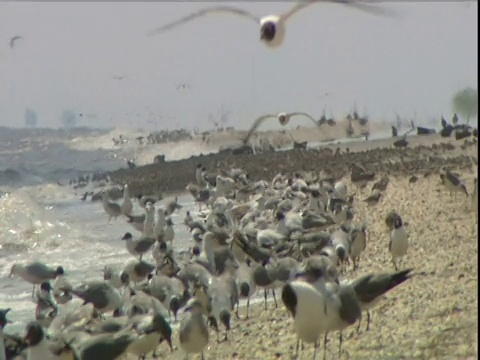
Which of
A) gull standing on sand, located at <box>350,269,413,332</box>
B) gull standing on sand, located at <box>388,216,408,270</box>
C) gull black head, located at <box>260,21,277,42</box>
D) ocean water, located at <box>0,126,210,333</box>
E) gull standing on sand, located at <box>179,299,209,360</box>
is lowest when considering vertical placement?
ocean water, located at <box>0,126,210,333</box>

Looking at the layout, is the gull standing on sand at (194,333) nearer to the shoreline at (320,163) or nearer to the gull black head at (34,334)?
the gull black head at (34,334)

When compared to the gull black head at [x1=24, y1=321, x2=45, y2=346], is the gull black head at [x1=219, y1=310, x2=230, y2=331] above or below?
below

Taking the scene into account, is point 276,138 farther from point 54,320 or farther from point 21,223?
point 54,320

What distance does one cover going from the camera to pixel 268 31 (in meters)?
6.07

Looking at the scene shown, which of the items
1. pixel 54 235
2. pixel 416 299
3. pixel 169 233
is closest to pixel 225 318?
pixel 416 299

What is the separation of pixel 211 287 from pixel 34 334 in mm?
3426

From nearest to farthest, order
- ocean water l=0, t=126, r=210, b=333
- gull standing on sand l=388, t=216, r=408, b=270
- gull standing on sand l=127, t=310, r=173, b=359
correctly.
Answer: gull standing on sand l=127, t=310, r=173, b=359 < gull standing on sand l=388, t=216, r=408, b=270 < ocean water l=0, t=126, r=210, b=333

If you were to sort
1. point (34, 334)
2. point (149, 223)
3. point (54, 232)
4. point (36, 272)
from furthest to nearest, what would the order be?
point (54, 232) < point (149, 223) < point (36, 272) < point (34, 334)

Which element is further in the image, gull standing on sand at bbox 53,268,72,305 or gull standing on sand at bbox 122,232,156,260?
gull standing on sand at bbox 122,232,156,260

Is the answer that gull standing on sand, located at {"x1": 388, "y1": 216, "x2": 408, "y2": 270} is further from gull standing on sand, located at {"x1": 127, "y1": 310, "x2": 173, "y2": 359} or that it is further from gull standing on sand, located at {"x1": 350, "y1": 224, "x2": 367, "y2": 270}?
gull standing on sand, located at {"x1": 127, "y1": 310, "x2": 173, "y2": 359}

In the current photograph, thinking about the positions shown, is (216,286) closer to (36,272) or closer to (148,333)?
(148,333)

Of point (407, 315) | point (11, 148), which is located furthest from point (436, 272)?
point (11, 148)

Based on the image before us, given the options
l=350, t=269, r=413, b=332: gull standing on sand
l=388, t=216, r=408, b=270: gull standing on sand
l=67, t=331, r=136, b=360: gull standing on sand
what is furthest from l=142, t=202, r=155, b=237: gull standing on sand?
l=350, t=269, r=413, b=332: gull standing on sand

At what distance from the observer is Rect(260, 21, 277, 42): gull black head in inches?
237
